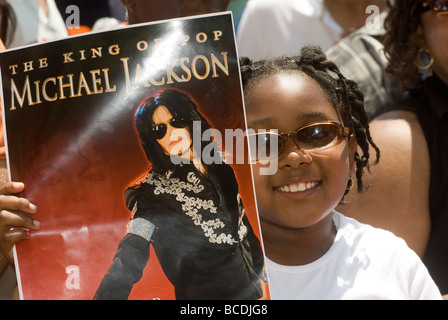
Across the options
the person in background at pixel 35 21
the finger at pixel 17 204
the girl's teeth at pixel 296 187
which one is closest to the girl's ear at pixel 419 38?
the girl's teeth at pixel 296 187

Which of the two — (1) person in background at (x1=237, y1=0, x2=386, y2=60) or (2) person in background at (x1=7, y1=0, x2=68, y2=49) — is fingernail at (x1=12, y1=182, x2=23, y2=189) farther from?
(1) person in background at (x1=237, y1=0, x2=386, y2=60)

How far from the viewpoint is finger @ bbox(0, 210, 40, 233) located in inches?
48.1

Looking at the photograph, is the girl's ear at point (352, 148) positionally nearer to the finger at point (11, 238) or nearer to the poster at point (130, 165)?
the poster at point (130, 165)

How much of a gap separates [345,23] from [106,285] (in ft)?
5.10

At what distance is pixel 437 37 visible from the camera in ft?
5.72

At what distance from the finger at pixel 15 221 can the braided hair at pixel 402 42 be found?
1216 millimetres

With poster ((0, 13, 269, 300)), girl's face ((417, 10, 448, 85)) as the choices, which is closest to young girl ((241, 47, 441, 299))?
poster ((0, 13, 269, 300))

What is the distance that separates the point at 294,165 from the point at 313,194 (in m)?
0.08

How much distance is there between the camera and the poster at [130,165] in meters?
1.18

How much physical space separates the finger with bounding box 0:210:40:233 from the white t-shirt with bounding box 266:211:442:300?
0.50 metres

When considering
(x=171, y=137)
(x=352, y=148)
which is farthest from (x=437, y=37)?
(x=171, y=137)

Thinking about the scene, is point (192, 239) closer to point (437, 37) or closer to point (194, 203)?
point (194, 203)

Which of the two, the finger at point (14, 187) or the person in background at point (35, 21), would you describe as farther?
the person in background at point (35, 21)
